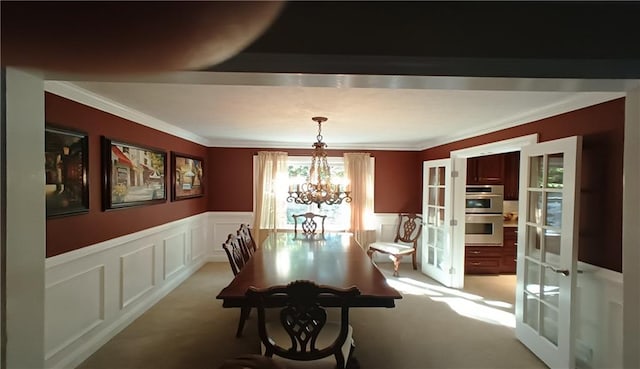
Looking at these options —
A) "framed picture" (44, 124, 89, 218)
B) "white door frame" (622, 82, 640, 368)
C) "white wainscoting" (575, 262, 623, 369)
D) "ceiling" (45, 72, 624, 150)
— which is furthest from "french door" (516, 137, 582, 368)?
"framed picture" (44, 124, 89, 218)

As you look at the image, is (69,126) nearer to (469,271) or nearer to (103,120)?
(103,120)

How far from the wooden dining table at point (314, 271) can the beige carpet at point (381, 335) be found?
0.74 metres

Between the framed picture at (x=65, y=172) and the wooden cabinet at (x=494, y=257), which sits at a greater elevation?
the framed picture at (x=65, y=172)

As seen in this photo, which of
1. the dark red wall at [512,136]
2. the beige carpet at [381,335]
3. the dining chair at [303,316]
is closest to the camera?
the dining chair at [303,316]

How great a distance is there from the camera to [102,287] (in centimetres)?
287

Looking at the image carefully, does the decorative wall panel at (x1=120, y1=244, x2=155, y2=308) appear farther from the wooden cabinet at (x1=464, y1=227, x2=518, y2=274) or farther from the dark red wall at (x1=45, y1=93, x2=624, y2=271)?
the wooden cabinet at (x1=464, y1=227, x2=518, y2=274)

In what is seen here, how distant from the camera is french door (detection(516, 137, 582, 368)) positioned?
237 centimetres

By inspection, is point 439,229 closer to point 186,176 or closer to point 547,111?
point 547,111

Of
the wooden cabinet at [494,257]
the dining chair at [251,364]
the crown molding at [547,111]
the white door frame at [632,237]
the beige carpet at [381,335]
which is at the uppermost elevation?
the crown molding at [547,111]

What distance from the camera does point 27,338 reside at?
3.96ft

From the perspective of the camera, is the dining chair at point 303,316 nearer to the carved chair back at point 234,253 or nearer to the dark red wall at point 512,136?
the carved chair back at point 234,253

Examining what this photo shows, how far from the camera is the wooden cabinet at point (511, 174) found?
5.20m

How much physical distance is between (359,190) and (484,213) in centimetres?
208

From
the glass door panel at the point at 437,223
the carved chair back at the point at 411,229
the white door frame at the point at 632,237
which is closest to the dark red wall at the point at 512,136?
the glass door panel at the point at 437,223
